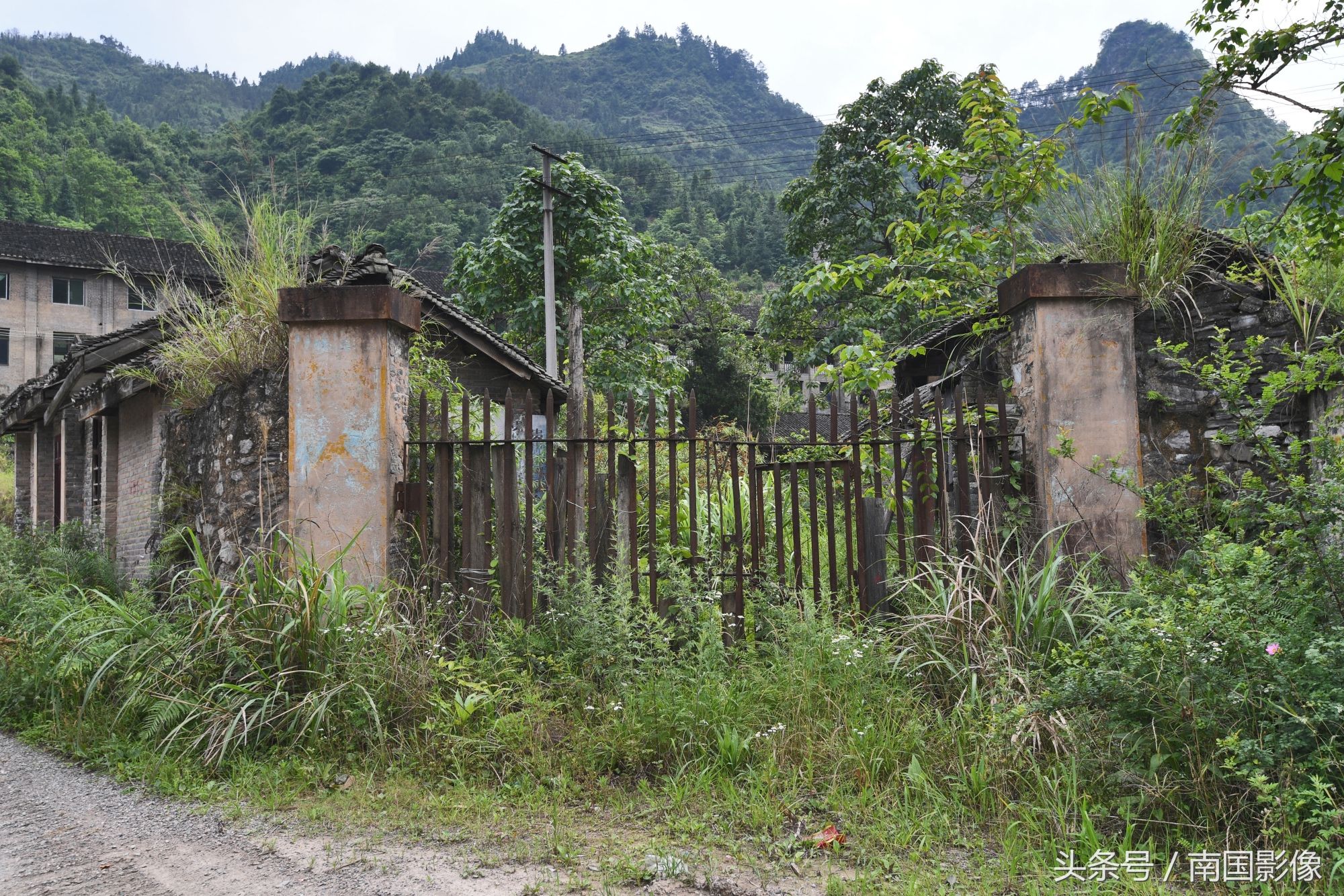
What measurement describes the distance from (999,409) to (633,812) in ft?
10.2

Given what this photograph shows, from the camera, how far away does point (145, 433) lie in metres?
10.4

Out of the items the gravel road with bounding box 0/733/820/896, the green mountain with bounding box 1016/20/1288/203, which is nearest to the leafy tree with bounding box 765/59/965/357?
the green mountain with bounding box 1016/20/1288/203

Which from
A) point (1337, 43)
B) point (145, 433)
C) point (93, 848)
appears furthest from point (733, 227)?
point (93, 848)

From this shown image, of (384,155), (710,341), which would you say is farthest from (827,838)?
(384,155)

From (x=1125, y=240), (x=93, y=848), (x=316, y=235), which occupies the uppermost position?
(x=316, y=235)

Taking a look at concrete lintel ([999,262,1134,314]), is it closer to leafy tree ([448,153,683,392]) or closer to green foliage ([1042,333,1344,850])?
green foliage ([1042,333,1344,850])

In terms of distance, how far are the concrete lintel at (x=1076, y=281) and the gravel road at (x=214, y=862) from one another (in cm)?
364

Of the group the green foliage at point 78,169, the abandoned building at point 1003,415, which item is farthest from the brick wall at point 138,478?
the green foliage at point 78,169

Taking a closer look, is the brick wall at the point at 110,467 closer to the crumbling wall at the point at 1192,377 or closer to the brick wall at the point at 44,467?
the brick wall at the point at 44,467

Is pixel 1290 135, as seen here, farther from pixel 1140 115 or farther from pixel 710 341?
pixel 710 341

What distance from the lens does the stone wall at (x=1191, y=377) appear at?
208 inches

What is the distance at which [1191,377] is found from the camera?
5301 mm

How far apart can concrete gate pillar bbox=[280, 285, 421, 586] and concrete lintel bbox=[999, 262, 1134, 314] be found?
3.80 metres

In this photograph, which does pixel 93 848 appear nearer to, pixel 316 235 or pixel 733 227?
pixel 316 235
